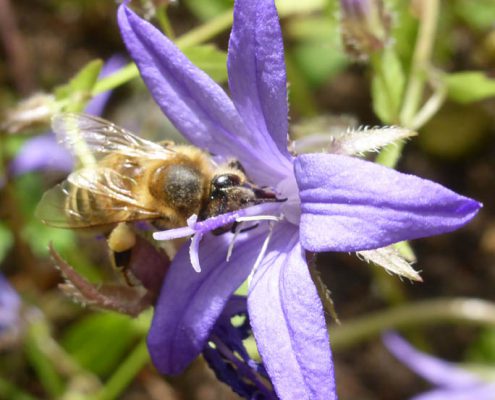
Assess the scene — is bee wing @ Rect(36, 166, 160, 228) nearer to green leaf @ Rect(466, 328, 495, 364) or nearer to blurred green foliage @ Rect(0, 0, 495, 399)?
blurred green foliage @ Rect(0, 0, 495, 399)

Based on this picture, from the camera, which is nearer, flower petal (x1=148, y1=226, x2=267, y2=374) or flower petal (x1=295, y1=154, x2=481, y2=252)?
flower petal (x1=295, y1=154, x2=481, y2=252)

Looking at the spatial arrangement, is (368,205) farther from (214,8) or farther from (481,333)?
(214,8)

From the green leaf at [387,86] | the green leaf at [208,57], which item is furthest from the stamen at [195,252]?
the green leaf at [387,86]

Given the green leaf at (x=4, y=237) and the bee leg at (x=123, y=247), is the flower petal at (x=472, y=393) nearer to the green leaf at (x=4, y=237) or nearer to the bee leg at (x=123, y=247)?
the bee leg at (x=123, y=247)

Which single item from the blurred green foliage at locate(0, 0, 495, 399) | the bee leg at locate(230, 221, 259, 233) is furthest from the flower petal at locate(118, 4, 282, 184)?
the blurred green foliage at locate(0, 0, 495, 399)

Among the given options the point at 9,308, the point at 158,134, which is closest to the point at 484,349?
the point at 158,134

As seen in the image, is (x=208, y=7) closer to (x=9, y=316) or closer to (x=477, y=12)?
(x=477, y=12)
